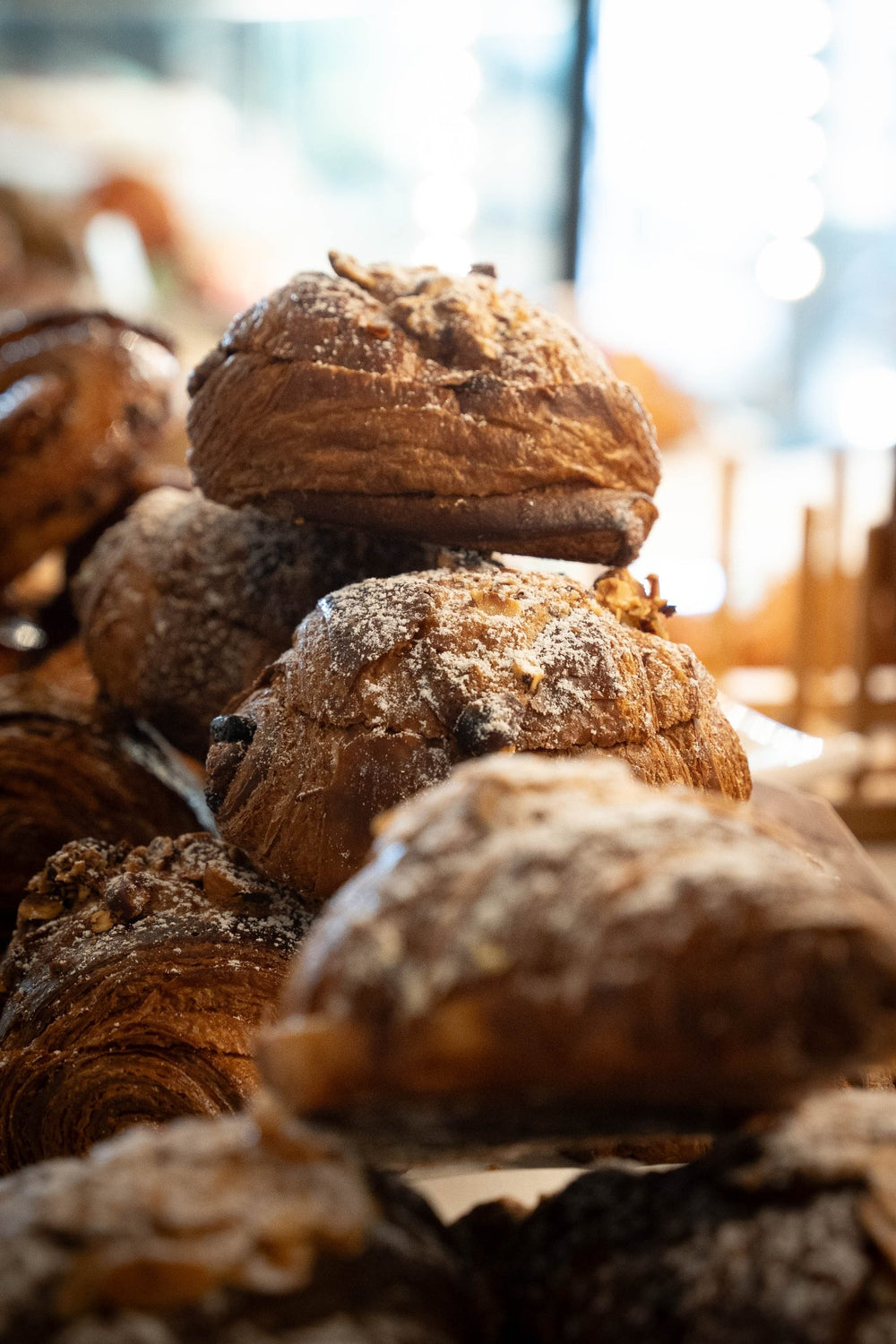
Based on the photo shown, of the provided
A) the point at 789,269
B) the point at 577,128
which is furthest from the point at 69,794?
the point at 789,269

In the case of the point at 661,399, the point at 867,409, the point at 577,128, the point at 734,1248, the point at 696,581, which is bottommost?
the point at 696,581

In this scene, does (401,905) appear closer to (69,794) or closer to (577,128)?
(69,794)

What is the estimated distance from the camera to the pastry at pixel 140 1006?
1085mm

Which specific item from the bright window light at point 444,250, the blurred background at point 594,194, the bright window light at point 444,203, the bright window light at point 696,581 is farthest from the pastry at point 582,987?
the bright window light at point 444,203

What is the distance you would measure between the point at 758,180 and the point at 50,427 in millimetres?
4058

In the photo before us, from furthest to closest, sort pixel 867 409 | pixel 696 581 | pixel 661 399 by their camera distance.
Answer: pixel 867 409
pixel 661 399
pixel 696 581

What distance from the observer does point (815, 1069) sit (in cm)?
61

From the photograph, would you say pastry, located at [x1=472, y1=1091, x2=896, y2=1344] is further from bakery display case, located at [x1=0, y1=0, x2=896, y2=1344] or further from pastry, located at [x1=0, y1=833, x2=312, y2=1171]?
pastry, located at [x1=0, y1=833, x2=312, y2=1171]

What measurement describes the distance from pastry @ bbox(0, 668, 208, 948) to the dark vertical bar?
4.17m

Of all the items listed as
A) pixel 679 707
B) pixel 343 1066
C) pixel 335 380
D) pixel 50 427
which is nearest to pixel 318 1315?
pixel 343 1066

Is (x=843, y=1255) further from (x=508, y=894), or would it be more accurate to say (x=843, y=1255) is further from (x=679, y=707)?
(x=679, y=707)

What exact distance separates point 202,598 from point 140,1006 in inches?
24.1

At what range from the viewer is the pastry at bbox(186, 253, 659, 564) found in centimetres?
127

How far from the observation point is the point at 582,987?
0.58m
